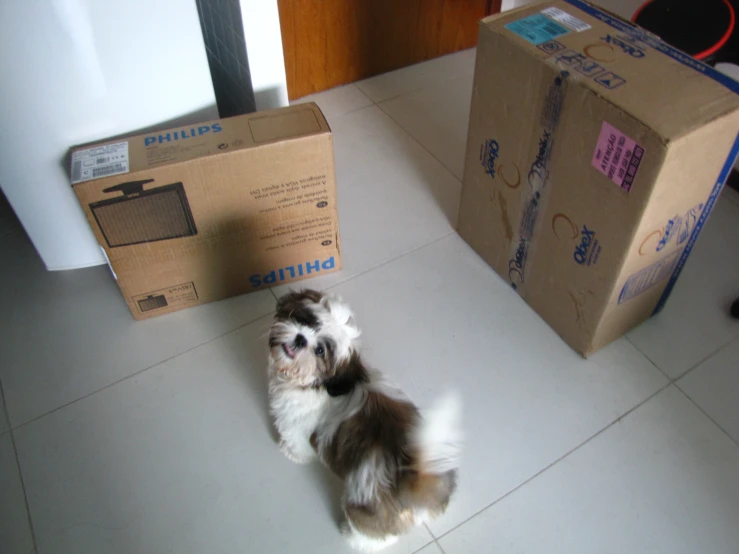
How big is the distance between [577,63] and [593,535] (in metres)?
0.98

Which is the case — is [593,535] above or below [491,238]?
below

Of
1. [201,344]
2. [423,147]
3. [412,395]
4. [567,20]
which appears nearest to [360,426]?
[412,395]

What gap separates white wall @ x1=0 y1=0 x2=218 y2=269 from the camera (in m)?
1.26

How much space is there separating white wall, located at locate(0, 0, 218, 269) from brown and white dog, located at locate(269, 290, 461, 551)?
71 centimetres

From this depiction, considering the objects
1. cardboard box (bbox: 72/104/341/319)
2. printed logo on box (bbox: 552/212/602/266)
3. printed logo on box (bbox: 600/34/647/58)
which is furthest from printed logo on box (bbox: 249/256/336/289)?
printed logo on box (bbox: 600/34/647/58)

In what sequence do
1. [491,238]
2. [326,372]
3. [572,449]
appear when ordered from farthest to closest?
1. [491,238]
2. [572,449]
3. [326,372]

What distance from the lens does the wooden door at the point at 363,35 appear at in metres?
2.09

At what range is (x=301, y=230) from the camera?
1557mm

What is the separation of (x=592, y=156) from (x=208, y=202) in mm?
876

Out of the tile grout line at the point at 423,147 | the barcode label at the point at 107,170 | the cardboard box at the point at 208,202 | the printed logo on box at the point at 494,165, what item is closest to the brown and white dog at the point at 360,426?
the cardboard box at the point at 208,202

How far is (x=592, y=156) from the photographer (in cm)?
120

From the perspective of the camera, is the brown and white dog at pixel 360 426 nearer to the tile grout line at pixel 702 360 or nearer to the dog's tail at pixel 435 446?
the dog's tail at pixel 435 446

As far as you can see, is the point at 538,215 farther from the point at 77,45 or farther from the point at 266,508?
the point at 77,45

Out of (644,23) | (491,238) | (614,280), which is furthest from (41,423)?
(644,23)
